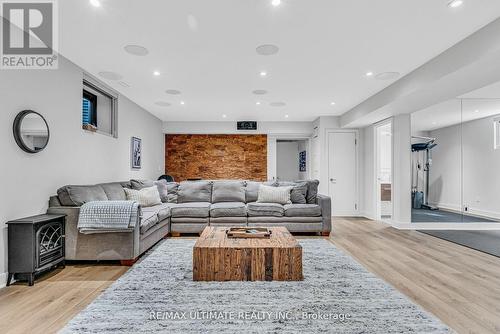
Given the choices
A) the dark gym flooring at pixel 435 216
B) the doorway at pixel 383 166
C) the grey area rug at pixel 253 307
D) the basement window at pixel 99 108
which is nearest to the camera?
the grey area rug at pixel 253 307

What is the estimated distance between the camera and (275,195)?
5.04m

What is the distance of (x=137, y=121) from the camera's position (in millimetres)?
5883

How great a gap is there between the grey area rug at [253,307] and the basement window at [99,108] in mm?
2596

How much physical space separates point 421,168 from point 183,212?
439 centimetres

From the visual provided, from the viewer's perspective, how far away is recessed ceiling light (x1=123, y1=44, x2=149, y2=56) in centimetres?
320

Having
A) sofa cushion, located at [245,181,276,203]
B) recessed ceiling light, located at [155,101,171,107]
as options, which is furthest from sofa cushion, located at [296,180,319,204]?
recessed ceiling light, located at [155,101,171,107]

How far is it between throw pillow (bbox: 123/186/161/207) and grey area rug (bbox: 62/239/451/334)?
5.59 ft

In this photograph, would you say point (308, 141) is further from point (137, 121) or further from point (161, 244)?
point (161, 244)

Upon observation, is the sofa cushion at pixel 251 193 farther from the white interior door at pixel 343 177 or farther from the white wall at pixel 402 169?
the white wall at pixel 402 169

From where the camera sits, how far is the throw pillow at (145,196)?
14.6ft

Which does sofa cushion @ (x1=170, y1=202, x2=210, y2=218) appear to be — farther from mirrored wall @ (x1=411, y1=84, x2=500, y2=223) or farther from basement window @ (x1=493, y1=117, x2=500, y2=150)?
basement window @ (x1=493, y1=117, x2=500, y2=150)

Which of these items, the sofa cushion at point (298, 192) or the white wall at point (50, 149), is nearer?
the white wall at point (50, 149)

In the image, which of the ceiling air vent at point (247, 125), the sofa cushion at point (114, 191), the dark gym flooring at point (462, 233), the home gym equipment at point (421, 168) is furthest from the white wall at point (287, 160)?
the sofa cushion at point (114, 191)

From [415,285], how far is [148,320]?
91.2 inches
